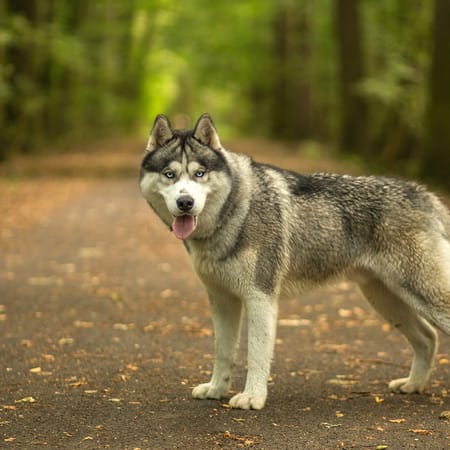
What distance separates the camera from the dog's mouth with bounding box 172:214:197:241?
563 cm

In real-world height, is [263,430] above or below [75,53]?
below

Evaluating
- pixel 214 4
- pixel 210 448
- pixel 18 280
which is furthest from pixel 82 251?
pixel 214 4

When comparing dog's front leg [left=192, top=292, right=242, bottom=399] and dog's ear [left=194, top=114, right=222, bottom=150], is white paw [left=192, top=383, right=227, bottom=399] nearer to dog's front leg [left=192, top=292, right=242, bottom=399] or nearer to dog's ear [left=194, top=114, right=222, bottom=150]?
dog's front leg [left=192, top=292, right=242, bottom=399]

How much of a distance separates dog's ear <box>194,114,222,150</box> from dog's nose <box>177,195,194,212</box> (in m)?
0.57

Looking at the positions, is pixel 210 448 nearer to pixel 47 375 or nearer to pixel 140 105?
pixel 47 375

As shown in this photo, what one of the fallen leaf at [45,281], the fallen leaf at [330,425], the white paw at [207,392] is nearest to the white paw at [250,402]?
the white paw at [207,392]

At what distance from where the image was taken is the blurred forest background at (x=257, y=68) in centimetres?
2175

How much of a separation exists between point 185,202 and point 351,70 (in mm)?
21727

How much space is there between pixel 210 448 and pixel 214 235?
1527mm

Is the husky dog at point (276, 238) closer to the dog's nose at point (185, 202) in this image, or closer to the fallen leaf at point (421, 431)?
the dog's nose at point (185, 202)

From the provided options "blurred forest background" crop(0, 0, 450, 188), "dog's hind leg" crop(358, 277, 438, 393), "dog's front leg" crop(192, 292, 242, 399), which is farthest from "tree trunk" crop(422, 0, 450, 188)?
"dog's front leg" crop(192, 292, 242, 399)

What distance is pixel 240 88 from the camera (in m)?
48.0

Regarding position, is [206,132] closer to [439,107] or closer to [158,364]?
[158,364]

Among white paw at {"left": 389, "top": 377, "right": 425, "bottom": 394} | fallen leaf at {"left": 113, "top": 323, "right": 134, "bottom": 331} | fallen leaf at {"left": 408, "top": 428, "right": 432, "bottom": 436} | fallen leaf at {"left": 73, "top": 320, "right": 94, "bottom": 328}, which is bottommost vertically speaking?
fallen leaf at {"left": 73, "top": 320, "right": 94, "bottom": 328}
